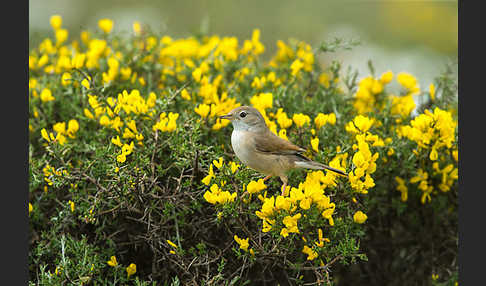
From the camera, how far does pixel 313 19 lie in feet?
Answer: 28.6

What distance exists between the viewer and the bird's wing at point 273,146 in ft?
8.62

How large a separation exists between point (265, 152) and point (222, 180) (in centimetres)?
27

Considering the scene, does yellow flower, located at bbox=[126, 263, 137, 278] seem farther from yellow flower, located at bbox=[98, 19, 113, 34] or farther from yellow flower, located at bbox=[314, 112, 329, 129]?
yellow flower, located at bbox=[98, 19, 113, 34]

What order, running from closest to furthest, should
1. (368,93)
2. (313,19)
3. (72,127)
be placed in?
1. (72,127)
2. (368,93)
3. (313,19)

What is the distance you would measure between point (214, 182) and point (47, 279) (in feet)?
2.99

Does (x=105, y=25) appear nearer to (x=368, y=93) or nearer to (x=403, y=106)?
(x=368, y=93)

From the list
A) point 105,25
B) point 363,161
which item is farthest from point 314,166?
point 105,25

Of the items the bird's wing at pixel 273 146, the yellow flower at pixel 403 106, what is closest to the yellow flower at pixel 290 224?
the bird's wing at pixel 273 146

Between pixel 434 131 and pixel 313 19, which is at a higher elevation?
pixel 313 19

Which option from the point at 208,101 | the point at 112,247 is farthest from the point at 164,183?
the point at 208,101

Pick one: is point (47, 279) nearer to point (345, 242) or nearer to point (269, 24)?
point (345, 242)

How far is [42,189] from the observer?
3.15m

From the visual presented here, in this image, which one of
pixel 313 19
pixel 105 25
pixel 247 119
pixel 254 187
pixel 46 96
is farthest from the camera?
pixel 313 19

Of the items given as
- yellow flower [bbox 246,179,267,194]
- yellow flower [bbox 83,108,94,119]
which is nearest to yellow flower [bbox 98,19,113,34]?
yellow flower [bbox 83,108,94,119]
